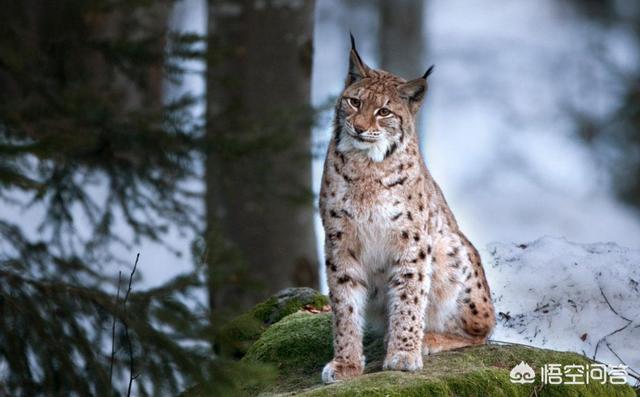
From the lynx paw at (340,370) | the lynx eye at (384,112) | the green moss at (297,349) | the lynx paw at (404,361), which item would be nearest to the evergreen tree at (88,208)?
the lynx paw at (340,370)

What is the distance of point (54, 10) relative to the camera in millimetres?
11367

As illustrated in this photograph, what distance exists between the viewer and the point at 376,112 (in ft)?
18.1

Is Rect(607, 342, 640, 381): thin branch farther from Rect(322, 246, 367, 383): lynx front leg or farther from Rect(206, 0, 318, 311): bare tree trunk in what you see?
Rect(206, 0, 318, 311): bare tree trunk

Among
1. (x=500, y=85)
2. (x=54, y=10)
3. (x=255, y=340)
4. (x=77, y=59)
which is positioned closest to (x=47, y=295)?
(x=255, y=340)

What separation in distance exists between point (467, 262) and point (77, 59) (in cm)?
318

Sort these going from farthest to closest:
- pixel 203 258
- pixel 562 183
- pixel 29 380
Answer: pixel 562 183
pixel 203 258
pixel 29 380

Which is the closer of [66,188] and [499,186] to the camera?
[66,188]

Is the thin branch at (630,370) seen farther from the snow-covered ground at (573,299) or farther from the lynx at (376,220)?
the lynx at (376,220)

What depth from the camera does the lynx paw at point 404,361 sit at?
17.6 ft

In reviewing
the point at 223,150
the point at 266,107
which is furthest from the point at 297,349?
the point at 266,107

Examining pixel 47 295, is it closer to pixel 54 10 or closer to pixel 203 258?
pixel 203 258

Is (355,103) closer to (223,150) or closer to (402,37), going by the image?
(223,150)

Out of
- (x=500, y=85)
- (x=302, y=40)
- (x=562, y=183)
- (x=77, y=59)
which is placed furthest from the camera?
(x=500, y=85)

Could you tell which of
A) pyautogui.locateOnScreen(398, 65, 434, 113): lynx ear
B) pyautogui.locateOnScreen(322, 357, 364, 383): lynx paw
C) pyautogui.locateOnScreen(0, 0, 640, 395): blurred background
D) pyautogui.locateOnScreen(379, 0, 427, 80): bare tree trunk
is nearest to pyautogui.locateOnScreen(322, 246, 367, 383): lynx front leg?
pyautogui.locateOnScreen(322, 357, 364, 383): lynx paw
